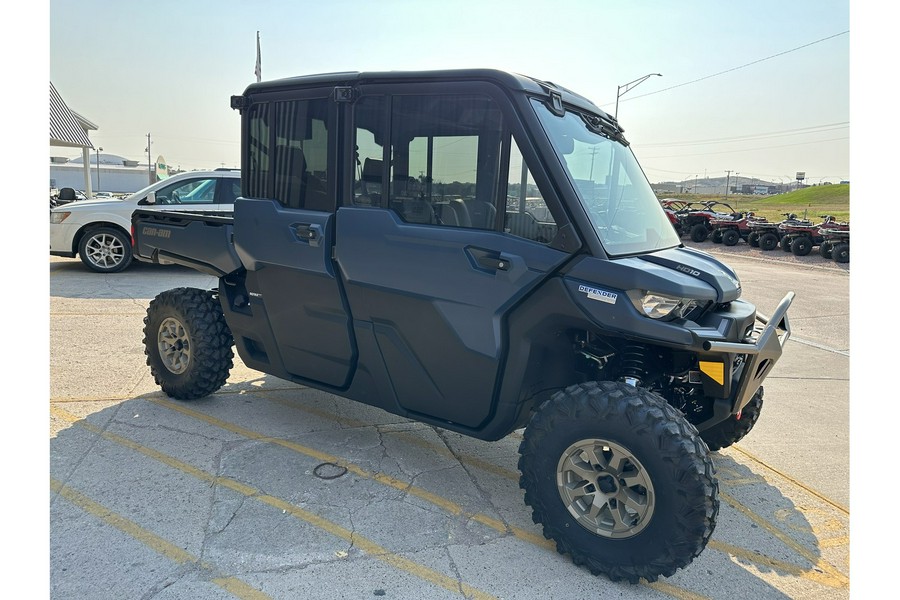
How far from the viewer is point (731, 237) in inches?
984

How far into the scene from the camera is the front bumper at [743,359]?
302 cm

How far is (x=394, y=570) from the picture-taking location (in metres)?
3.10

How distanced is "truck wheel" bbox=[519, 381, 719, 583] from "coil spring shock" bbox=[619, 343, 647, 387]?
12.9 inches

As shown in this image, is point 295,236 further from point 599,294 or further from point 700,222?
point 700,222

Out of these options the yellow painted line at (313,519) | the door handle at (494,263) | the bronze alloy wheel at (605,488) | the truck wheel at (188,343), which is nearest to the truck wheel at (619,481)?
the bronze alloy wheel at (605,488)

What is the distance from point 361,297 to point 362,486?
3.92 feet

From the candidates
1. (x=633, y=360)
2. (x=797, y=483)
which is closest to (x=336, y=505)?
(x=633, y=360)

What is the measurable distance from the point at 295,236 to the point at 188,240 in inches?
55.7

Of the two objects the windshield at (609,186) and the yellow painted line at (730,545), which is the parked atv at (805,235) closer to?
the yellow painted line at (730,545)

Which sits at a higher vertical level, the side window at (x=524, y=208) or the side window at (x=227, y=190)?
the side window at (x=227, y=190)

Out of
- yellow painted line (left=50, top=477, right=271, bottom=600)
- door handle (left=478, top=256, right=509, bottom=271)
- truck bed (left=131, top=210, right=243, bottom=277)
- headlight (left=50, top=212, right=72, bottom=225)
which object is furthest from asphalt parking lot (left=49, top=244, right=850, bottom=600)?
headlight (left=50, top=212, right=72, bottom=225)

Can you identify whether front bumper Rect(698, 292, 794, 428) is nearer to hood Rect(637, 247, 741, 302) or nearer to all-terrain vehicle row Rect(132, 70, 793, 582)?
all-terrain vehicle row Rect(132, 70, 793, 582)

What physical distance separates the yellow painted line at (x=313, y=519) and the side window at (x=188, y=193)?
271 inches

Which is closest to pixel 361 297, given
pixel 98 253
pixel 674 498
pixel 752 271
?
pixel 674 498
